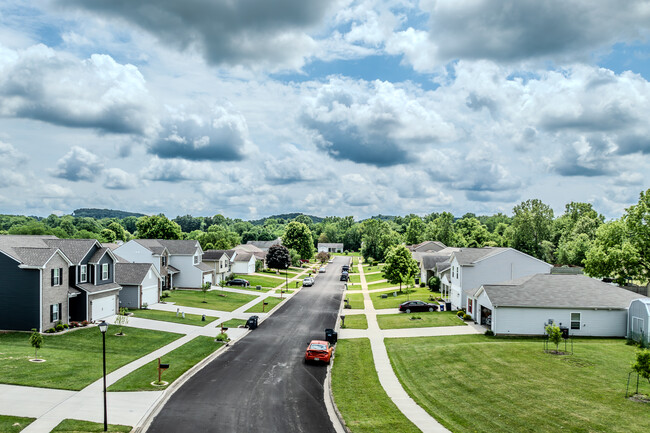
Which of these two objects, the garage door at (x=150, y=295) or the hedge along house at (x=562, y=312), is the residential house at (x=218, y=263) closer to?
the garage door at (x=150, y=295)

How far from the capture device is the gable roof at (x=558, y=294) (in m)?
35.7

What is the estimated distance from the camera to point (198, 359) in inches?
1144

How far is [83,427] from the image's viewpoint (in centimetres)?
1717

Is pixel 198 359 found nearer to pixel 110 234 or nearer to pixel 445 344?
pixel 445 344

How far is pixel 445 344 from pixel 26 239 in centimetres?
3653

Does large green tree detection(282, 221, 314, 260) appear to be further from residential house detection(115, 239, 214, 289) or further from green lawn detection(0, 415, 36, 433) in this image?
green lawn detection(0, 415, 36, 433)

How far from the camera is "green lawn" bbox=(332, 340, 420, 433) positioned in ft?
59.4

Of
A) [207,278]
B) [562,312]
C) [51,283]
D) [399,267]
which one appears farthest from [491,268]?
[207,278]

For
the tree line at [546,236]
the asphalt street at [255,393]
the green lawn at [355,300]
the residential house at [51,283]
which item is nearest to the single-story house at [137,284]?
the residential house at [51,283]

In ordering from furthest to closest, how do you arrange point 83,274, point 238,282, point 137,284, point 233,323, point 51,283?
point 238,282 → point 137,284 → point 233,323 → point 83,274 → point 51,283

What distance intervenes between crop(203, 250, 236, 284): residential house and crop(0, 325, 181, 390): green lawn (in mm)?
36222

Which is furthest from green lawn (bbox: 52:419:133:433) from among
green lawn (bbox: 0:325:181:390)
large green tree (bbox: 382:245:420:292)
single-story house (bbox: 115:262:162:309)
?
large green tree (bbox: 382:245:420:292)

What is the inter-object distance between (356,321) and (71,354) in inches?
1003

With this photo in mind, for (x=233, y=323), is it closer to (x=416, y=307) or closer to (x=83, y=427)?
(x=416, y=307)
